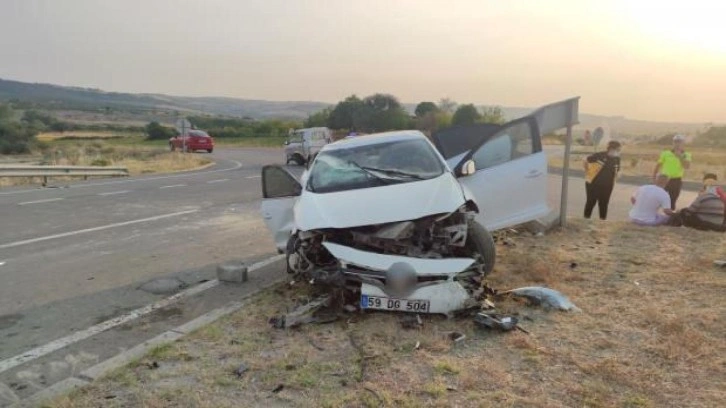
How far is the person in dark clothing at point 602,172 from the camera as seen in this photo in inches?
395

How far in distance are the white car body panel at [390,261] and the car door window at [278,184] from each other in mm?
1750

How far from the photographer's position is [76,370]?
4.02m

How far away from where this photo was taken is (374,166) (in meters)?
6.43

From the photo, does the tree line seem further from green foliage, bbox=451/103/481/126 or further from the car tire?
the car tire

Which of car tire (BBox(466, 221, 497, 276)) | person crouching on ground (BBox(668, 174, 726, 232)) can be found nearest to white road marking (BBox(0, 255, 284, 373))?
car tire (BBox(466, 221, 497, 276))

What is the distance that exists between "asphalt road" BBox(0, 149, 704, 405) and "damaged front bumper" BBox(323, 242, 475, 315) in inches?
66.5

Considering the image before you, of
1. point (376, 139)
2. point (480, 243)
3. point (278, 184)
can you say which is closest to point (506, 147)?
point (376, 139)

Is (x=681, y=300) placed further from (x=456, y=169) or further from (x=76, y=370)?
(x=76, y=370)

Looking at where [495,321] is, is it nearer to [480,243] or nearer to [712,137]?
[480,243]

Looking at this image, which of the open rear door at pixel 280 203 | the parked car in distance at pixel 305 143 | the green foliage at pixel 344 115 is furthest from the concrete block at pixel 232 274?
the green foliage at pixel 344 115

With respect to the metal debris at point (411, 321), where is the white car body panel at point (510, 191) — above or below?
above

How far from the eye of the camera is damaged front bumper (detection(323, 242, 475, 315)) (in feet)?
15.4

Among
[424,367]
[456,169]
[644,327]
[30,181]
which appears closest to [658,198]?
[456,169]

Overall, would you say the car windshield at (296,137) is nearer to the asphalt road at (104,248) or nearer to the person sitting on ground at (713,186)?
the asphalt road at (104,248)
